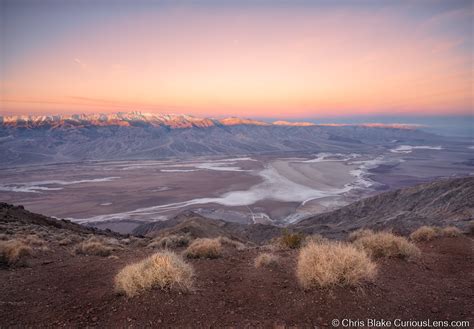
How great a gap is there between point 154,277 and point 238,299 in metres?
1.56

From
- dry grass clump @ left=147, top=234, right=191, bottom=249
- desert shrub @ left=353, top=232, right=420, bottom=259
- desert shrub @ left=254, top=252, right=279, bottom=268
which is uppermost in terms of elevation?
desert shrub @ left=353, top=232, right=420, bottom=259

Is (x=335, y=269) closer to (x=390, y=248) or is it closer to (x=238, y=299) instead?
(x=238, y=299)

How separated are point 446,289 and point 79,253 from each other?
33.1 feet

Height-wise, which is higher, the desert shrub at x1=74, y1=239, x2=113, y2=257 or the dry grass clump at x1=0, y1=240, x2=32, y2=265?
the dry grass clump at x1=0, y1=240, x2=32, y2=265

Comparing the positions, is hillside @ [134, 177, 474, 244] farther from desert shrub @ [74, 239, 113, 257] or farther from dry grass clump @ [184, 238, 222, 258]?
dry grass clump @ [184, 238, 222, 258]

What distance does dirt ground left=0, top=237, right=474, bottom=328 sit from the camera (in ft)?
13.8

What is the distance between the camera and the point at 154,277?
16.0ft

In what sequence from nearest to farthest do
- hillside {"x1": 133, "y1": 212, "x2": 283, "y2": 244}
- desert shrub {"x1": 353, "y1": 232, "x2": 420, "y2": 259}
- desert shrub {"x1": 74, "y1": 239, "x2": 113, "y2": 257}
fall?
desert shrub {"x1": 353, "y1": 232, "x2": 420, "y2": 259}, desert shrub {"x1": 74, "y1": 239, "x2": 113, "y2": 257}, hillside {"x1": 133, "y1": 212, "x2": 283, "y2": 244}

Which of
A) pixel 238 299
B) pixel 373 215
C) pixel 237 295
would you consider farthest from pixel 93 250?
pixel 373 215

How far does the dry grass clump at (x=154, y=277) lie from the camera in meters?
4.83

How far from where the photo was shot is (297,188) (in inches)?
2250

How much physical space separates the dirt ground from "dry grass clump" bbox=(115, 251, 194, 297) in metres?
0.14

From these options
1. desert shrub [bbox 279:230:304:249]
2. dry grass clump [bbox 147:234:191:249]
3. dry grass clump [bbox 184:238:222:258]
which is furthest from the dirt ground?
dry grass clump [bbox 147:234:191:249]

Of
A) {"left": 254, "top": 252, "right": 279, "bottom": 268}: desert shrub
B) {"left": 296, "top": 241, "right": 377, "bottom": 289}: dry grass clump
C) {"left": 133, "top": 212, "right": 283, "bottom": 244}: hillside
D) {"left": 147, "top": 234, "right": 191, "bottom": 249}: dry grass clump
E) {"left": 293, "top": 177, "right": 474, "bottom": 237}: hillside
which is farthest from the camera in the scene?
{"left": 293, "top": 177, "right": 474, "bottom": 237}: hillside
